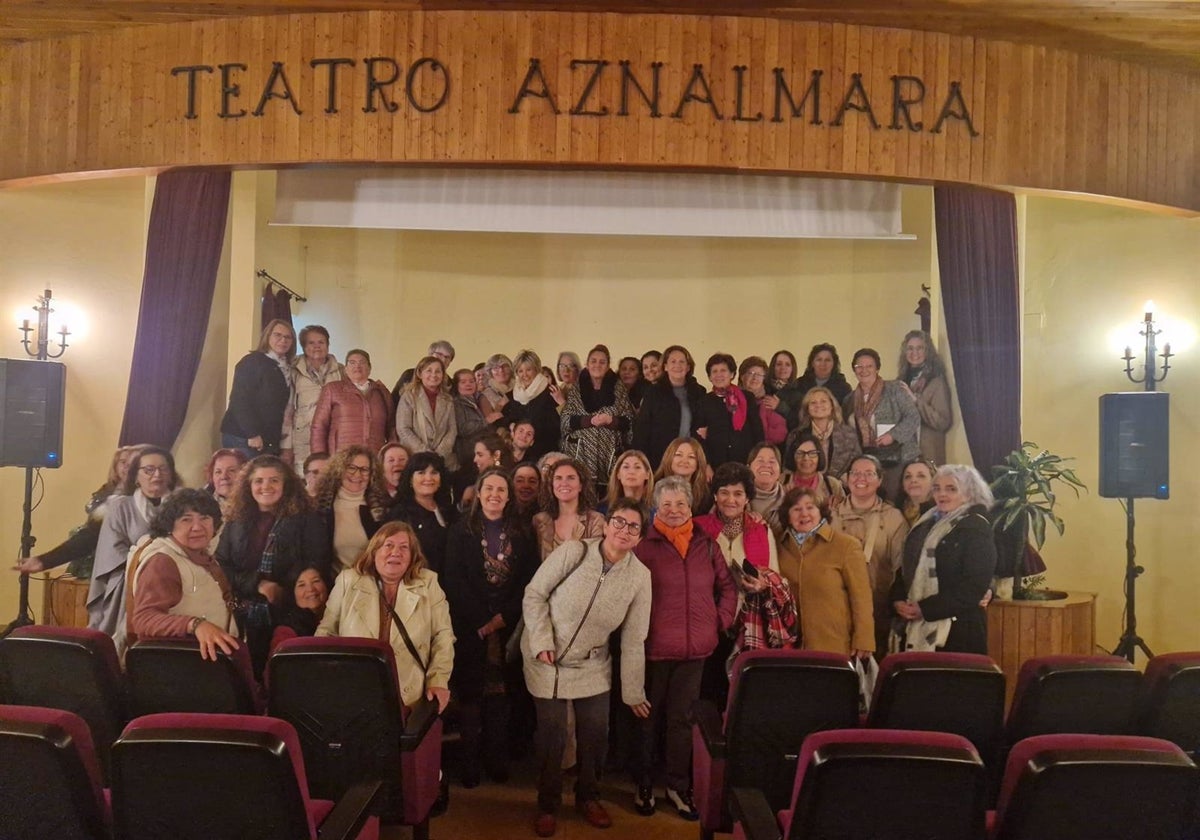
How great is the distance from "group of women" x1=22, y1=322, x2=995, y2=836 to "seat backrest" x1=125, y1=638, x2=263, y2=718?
0.10 m

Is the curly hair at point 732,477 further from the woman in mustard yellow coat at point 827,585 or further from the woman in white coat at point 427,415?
the woman in white coat at point 427,415

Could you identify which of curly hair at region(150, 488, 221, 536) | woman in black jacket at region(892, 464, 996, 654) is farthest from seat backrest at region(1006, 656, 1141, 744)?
curly hair at region(150, 488, 221, 536)

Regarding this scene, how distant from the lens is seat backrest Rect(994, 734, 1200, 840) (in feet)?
7.00

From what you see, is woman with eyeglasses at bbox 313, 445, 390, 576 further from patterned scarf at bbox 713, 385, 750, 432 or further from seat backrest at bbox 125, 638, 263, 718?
patterned scarf at bbox 713, 385, 750, 432

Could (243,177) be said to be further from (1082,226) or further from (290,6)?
(1082,226)

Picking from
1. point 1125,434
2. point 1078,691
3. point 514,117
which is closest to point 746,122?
point 514,117

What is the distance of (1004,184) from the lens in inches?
207

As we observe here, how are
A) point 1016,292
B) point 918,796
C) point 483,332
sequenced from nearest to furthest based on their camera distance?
point 918,796
point 1016,292
point 483,332

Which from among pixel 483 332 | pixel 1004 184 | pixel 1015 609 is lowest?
pixel 1015 609

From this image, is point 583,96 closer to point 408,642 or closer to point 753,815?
point 408,642

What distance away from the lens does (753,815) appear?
2658mm

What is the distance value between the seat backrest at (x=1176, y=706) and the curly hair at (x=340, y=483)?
3801 millimetres

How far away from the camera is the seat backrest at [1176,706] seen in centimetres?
299

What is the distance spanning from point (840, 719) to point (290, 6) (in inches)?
179
